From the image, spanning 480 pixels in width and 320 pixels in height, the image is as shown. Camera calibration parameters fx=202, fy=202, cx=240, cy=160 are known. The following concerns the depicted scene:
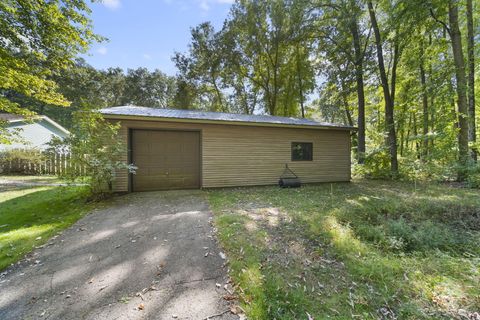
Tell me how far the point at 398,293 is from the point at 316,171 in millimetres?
Answer: 6668

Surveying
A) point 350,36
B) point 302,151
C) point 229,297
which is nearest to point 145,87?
point 350,36

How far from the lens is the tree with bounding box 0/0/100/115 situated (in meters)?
4.19

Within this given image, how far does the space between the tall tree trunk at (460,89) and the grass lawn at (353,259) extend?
12.7 feet

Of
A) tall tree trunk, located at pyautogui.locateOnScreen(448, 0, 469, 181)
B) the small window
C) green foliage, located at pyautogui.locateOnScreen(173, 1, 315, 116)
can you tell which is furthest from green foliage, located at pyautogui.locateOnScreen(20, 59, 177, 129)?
tall tree trunk, located at pyautogui.locateOnScreen(448, 0, 469, 181)

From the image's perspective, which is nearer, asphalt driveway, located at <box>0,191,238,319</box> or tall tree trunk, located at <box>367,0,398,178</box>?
asphalt driveway, located at <box>0,191,238,319</box>

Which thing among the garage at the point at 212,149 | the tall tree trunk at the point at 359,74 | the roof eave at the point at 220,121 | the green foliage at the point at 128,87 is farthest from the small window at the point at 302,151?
the green foliage at the point at 128,87

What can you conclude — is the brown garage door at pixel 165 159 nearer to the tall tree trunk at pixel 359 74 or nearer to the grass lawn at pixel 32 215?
the grass lawn at pixel 32 215

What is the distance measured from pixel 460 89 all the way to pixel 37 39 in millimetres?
→ 13157

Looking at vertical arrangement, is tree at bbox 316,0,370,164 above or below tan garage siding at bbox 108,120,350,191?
above

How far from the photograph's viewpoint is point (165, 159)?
22.6 ft

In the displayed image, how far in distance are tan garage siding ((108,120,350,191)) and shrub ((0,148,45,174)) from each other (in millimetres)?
7487

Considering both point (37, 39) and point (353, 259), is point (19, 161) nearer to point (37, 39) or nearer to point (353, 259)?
point (37, 39)

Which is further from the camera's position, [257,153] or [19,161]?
[19,161]

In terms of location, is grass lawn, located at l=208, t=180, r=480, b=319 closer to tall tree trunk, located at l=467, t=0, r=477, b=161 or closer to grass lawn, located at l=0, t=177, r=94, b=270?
grass lawn, located at l=0, t=177, r=94, b=270
